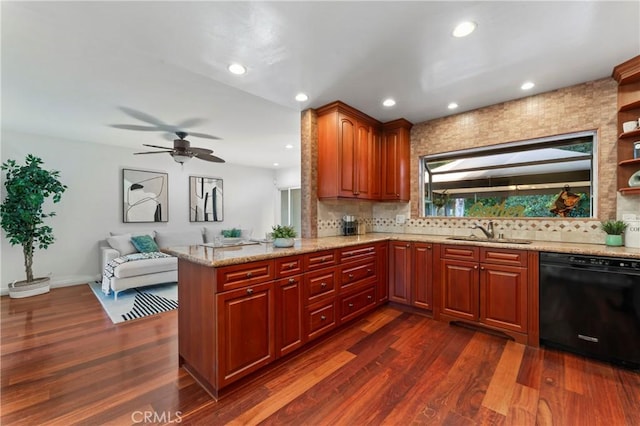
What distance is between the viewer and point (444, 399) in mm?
1757

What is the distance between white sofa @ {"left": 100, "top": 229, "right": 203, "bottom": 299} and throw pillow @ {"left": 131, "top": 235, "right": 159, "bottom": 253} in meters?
0.08

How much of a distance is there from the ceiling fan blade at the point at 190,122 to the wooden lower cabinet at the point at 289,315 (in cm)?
274

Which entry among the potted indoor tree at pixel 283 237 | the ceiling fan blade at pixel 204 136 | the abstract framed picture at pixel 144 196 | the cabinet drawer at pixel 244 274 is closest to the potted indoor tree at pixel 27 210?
the abstract framed picture at pixel 144 196

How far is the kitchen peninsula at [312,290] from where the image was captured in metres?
1.79

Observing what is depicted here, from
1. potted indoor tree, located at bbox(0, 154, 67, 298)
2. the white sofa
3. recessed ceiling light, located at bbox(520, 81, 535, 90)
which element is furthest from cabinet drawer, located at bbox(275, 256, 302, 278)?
potted indoor tree, located at bbox(0, 154, 67, 298)

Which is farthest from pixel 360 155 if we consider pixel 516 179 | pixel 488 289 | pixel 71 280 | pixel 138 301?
pixel 71 280

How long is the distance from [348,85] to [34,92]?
3.26m

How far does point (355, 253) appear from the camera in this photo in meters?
2.87

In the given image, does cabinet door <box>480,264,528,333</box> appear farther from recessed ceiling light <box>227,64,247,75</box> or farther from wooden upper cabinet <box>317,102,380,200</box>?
recessed ceiling light <box>227,64,247,75</box>

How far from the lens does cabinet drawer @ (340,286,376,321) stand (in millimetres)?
2725

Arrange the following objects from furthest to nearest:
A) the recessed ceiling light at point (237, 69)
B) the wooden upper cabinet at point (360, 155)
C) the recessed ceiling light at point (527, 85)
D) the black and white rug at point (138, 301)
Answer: the black and white rug at point (138, 301) < the wooden upper cabinet at point (360, 155) < the recessed ceiling light at point (527, 85) < the recessed ceiling light at point (237, 69)

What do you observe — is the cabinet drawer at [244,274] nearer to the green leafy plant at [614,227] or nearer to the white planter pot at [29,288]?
the green leafy plant at [614,227]

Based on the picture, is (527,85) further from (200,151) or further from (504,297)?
(200,151)

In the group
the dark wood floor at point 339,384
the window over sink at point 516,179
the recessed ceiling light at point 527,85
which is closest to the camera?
the dark wood floor at point 339,384
